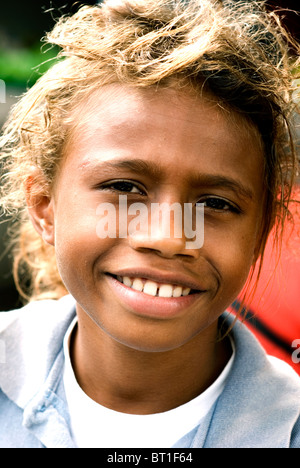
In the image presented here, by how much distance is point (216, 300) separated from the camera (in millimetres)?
1000

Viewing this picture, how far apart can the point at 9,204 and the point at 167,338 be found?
26.7 inches

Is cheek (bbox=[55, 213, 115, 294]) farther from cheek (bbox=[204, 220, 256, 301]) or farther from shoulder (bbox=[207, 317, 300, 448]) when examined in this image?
shoulder (bbox=[207, 317, 300, 448])

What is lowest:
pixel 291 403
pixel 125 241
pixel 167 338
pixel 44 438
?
pixel 44 438

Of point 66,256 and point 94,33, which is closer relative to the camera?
point 66,256

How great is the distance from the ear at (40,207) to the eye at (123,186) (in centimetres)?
21

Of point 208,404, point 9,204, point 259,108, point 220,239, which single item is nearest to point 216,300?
point 220,239

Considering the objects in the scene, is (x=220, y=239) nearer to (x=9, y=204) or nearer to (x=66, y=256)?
(x=66, y=256)

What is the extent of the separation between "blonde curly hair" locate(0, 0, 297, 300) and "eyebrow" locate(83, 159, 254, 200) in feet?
0.44

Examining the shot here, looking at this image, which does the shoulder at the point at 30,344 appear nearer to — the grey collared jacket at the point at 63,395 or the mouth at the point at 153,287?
the grey collared jacket at the point at 63,395

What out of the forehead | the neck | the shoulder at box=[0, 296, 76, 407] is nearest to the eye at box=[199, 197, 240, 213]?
the forehead

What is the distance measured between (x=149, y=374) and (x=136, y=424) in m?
0.09

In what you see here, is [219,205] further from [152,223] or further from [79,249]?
[79,249]

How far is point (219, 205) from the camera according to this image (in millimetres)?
992

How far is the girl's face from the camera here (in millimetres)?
920
